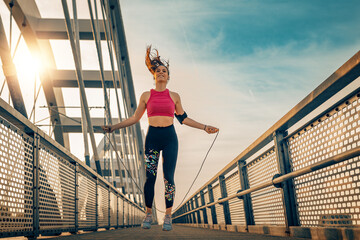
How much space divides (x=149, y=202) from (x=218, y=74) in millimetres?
5703

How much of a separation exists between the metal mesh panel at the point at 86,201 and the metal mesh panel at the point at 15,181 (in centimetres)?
223

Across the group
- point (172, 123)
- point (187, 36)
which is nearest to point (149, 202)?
point (172, 123)

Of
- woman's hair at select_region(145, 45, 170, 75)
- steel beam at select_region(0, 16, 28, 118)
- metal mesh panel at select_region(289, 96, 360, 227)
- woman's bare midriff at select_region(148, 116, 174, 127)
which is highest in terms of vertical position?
steel beam at select_region(0, 16, 28, 118)

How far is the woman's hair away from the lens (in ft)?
15.1

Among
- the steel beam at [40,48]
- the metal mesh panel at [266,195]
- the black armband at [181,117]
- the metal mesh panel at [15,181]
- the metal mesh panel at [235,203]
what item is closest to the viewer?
the metal mesh panel at [15,181]

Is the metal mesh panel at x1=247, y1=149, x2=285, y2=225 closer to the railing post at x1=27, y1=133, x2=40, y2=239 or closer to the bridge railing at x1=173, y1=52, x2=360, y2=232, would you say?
the bridge railing at x1=173, y1=52, x2=360, y2=232

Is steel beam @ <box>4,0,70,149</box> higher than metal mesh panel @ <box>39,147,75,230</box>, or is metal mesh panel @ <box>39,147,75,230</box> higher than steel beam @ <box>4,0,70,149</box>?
steel beam @ <box>4,0,70,149</box>

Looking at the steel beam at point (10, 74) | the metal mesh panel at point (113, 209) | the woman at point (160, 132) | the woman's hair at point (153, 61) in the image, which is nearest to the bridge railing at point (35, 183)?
the woman at point (160, 132)

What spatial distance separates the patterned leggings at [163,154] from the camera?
4.38 m

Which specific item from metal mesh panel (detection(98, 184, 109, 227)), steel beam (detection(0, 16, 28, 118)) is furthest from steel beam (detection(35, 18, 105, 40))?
metal mesh panel (detection(98, 184, 109, 227))

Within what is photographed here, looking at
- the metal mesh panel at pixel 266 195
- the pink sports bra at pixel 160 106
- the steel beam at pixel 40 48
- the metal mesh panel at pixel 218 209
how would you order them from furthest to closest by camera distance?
the steel beam at pixel 40 48
the metal mesh panel at pixel 218 209
the pink sports bra at pixel 160 106
the metal mesh panel at pixel 266 195

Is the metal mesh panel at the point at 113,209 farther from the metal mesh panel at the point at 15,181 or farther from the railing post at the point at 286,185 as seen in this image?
the railing post at the point at 286,185

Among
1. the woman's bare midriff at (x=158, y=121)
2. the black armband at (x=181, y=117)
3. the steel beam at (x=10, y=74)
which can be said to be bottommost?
the woman's bare midriff at (x=158, y=121)

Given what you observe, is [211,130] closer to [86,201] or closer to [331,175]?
[331,175]
